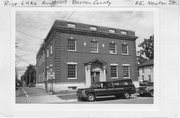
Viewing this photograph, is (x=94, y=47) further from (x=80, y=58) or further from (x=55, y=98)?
(x=55, y=98)

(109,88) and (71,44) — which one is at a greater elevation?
(71,44)

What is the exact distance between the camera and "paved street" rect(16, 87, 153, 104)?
11.1 ft

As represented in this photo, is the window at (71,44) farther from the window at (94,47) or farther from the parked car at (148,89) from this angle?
the parked car at (148,89)

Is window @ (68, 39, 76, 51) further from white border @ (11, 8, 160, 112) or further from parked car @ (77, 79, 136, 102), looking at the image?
parked car @ (77, 79, 136, 102)

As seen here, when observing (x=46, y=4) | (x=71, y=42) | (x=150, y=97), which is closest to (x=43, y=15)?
(x=46, y=4)

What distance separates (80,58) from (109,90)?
21.2 inches

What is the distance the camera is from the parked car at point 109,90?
3453 millimetres

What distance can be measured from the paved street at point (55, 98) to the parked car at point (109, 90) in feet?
0.20

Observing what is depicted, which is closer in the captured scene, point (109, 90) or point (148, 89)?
point (148, 89)

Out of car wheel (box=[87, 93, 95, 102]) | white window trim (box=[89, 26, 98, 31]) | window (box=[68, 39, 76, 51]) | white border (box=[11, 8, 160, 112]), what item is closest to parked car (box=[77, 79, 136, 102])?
car wheel (box=[87, 93, 95, 102])

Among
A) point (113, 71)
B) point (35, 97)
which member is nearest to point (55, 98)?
point (35, 97)

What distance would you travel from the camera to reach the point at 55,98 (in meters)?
3.44

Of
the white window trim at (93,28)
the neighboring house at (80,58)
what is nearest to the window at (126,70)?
the neighboring house at (80,58)
